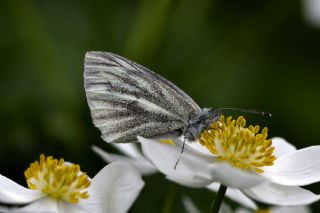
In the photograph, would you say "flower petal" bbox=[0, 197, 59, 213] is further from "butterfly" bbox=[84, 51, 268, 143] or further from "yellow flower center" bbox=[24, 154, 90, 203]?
"butterfly" bbox=[84, 51, 268, 143]

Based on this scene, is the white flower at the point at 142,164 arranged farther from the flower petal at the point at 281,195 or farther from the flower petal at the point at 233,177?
the flower petal at the point at 233,177

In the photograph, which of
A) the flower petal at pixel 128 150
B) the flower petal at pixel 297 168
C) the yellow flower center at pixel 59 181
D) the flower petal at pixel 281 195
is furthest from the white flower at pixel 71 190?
the flower petal at pixel 128 150

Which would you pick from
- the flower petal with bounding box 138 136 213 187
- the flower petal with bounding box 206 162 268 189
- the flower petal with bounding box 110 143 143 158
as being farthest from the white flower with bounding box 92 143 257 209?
the flower petal with bounding box 206 162 268 189

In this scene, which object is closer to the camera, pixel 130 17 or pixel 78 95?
pixel 78 95

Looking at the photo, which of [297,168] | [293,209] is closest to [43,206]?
[297,168]

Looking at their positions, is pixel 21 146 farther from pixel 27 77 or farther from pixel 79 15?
pixel 79 15

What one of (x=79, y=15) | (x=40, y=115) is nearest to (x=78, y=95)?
(x=40, y=115)

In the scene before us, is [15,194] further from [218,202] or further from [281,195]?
[281,195]
